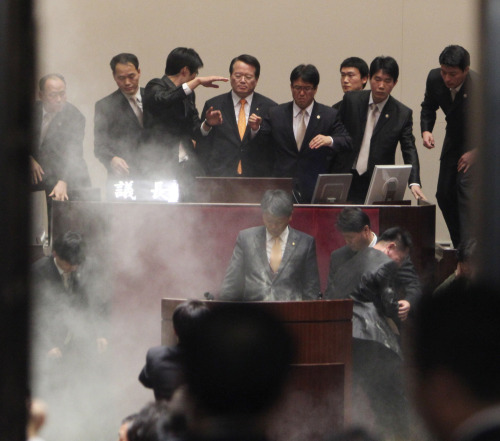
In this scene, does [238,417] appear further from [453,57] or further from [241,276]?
[453,57]

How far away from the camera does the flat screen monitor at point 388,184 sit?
3523 mm

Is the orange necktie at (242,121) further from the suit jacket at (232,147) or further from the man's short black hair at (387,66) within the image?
the man's short black hair at (387,66)

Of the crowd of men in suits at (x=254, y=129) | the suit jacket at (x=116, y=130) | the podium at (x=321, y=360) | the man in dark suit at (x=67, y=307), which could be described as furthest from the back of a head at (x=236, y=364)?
the crowd of men in suits at (x=254, y=129)

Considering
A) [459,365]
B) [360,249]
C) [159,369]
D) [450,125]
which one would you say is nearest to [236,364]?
[459,365]

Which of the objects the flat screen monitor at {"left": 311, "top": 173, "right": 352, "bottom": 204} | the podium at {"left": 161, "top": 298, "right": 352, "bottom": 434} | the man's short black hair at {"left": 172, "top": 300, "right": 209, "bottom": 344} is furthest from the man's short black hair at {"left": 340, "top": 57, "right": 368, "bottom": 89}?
the man's short black hair at {"left": 172, "top": 300, "right": 209, "bottom": 344}

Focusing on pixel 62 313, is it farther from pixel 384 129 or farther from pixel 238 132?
pixel 384 129

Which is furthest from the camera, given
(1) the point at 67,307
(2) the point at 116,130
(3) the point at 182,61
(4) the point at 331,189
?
(3) the point at 182,61

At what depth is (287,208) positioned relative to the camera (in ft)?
9.62

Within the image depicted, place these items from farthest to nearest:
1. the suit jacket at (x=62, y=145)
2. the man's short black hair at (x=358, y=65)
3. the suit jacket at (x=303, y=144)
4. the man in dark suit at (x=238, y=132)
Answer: the man's short black hair at (x=358, y=65) < the man in dark suit at (x=238, y=132) < the suit jacket at (x=303, y=144) < the suit jacket at (x=62, y=145)

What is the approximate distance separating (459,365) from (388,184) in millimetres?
2935

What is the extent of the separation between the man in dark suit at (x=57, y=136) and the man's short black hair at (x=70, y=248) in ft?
0.72

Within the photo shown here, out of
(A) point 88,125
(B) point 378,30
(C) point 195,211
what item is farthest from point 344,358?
(B) point 378,30

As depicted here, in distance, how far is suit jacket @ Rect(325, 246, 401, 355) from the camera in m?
2.50

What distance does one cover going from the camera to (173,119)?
12.1ft
